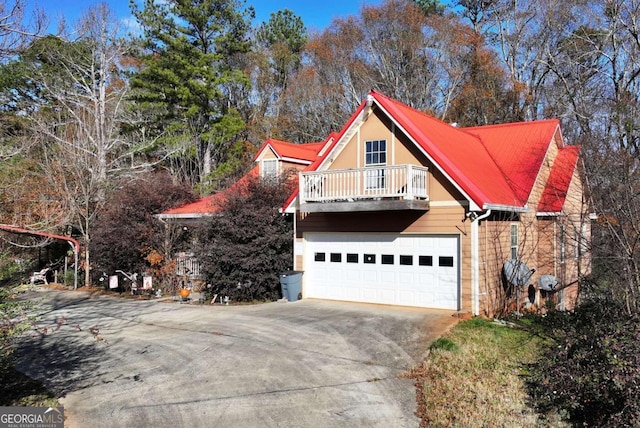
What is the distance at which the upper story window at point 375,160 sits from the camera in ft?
48.1

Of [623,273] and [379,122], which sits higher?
[379,122]

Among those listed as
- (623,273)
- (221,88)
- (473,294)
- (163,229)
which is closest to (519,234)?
(473,294)

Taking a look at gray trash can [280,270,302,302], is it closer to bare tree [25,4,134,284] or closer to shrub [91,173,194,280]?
shrub [91,173,194,280]

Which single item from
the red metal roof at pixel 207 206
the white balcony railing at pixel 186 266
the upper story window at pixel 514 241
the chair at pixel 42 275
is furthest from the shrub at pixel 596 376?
the chair at pixel 42 275

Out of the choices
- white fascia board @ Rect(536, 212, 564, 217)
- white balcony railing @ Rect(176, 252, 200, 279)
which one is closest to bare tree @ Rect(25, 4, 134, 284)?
white balcony railing @ Rect(176, 252, 200, 279)

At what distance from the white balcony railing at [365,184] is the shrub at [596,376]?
5.95 metres

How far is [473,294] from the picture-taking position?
13.2 meters

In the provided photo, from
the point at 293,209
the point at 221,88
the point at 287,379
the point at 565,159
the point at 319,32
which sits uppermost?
the point at 319,32

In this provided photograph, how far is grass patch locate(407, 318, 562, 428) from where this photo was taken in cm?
684

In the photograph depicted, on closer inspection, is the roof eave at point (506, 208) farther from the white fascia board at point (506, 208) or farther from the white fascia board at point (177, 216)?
the white fascia board at point (177, 216)

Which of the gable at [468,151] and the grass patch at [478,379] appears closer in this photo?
the grass patch at [478,379]

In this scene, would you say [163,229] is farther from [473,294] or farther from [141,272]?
[473,294]

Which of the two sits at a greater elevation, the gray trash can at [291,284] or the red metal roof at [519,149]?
the red metal roof at [519,149]

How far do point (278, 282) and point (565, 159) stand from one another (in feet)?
38.9
